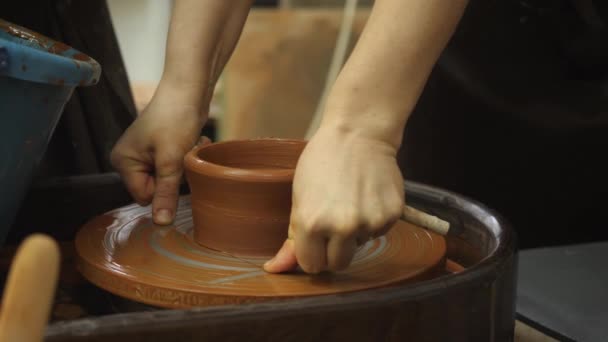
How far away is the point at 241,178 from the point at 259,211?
4 cm

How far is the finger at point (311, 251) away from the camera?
684 mm

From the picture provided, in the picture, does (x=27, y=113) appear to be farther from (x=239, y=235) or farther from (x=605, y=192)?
(x=605, y=192)

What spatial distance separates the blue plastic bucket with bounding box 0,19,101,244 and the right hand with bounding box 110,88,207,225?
17cm

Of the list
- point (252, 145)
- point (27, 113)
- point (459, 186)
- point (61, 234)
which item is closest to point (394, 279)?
point (252, 145)

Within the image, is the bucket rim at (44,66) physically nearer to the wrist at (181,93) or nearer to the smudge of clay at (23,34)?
the smudge of clay at (23,34)

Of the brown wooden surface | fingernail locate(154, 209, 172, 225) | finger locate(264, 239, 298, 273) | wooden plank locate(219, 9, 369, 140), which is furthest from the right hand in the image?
wooden plank locate(219, 9, 369, 140)

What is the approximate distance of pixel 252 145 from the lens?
0.95 metres

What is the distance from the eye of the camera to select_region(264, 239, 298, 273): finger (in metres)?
0.76

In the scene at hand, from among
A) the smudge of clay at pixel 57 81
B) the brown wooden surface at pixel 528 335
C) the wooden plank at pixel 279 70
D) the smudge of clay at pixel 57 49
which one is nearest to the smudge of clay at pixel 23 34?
the smudge of clay at pixel 57 49

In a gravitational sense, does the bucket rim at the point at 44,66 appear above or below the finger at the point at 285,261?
above

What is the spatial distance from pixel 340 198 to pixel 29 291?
30 centimetres

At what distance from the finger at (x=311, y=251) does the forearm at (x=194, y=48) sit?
34 centimetres

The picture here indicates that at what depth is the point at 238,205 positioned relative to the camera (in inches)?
32.4

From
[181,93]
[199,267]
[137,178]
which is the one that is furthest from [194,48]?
[199,267]
